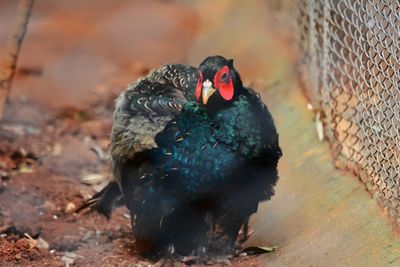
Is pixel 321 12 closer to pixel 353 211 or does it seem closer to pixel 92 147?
pixel 353 211

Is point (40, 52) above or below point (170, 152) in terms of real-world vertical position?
above

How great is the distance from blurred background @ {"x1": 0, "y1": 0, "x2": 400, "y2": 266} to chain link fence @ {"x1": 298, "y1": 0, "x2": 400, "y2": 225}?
1cm

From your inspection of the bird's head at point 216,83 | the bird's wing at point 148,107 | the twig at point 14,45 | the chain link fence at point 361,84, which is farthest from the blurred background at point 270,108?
the bird's head at point 216,83

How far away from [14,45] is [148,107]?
1867mm

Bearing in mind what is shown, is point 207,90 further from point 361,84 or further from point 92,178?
point 92,178

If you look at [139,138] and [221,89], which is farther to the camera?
[139,138]

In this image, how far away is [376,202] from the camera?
4.65m

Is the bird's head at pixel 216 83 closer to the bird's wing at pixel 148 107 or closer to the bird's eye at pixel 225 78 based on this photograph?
the bird's eye at pixel 225 78

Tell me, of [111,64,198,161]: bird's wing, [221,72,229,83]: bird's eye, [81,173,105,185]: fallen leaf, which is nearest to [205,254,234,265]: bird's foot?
[111,64,198,161]: bird's wing

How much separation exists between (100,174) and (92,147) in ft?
1.71

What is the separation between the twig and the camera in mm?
6195

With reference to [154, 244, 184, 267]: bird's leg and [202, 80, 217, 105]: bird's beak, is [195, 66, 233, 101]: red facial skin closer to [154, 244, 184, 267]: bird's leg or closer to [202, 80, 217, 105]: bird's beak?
[202, 80, 217, 105]: bird's beak

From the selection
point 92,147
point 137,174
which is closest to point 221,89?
point 137,174

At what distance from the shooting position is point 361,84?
4.95 meters
